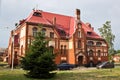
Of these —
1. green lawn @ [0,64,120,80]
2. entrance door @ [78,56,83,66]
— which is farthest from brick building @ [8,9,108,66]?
green lawn @ [0,64,120,80]

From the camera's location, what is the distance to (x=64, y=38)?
54406 millimetres

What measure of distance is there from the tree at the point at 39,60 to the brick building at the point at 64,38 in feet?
72.2

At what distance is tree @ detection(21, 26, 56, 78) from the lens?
85.5 ft

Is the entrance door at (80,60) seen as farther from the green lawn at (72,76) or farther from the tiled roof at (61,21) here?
the green lawn at (72,76)

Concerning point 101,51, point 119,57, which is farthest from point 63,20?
point 119,57

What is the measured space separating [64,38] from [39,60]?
95.1 feet

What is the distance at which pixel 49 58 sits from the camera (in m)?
26.4

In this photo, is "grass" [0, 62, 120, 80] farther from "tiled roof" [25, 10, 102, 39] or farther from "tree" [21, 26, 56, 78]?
"tiled roof" [25, 10, 102, 39]

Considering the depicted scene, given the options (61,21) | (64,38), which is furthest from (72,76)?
(61,21)

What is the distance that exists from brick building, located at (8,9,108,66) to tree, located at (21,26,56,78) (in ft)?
A: 72.2

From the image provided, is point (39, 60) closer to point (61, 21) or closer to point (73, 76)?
point (73, 76)

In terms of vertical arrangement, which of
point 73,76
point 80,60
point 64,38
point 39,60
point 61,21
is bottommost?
point 73,76

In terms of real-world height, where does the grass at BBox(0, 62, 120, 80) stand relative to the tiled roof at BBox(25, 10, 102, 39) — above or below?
below

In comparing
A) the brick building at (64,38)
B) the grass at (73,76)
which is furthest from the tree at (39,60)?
the brick building at (64,38)
